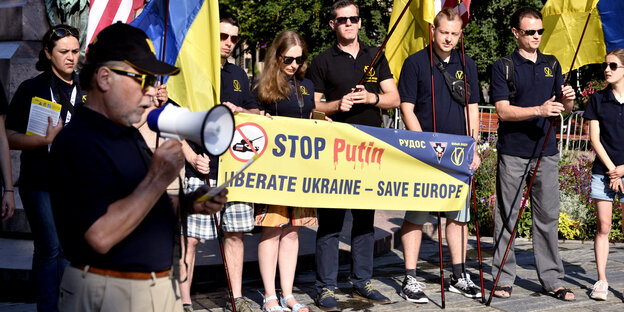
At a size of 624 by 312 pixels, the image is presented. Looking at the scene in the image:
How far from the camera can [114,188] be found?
2.59 metres

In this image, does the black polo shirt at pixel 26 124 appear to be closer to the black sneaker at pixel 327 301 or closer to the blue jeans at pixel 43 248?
the blue jeans at pixel 43 248

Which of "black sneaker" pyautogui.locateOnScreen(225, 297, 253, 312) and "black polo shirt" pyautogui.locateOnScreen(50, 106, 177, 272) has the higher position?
"black polo shirt" pyautogui.locateOnScreen(50, 106, 177, 272)

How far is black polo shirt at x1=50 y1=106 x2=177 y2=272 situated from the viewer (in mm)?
2538

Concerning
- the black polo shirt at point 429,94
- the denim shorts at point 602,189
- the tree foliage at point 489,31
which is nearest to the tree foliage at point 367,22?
the tree foliage at point 489,31

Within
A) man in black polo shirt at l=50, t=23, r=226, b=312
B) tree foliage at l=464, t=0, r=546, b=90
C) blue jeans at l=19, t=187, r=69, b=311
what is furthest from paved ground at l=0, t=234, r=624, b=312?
tree foliage at l=464, t=0, r=546, b=90

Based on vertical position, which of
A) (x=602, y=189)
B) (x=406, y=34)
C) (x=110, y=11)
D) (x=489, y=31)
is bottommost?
(x=602, y=189)

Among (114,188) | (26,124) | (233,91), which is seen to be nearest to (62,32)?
(26,124)

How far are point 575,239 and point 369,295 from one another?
4366 mm

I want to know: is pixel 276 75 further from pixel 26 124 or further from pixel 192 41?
pixel 26 124

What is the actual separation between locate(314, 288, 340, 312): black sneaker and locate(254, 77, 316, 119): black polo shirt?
1.40 metres

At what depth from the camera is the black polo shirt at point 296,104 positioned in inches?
224

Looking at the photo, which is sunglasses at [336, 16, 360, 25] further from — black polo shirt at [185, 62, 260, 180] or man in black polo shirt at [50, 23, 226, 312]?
man in black polo shirt at [50, 23, 226, 312]

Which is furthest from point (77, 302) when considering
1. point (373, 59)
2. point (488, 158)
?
point (488, 158)

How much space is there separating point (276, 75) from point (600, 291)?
3.31m
